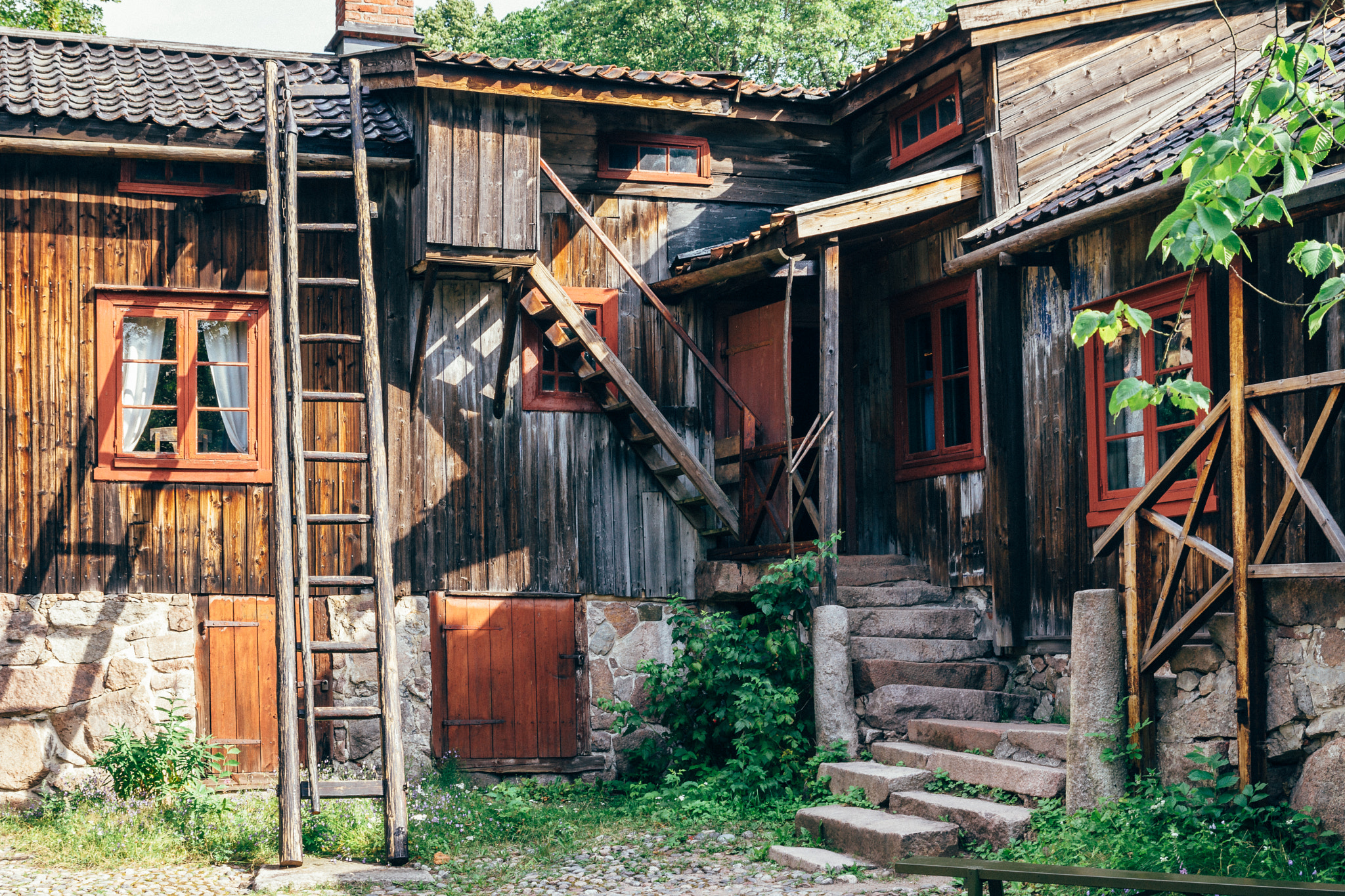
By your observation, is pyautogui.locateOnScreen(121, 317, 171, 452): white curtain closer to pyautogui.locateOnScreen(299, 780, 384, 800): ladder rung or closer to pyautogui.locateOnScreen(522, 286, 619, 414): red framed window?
pyautogui.locateOnScreen(522, 286, 619, 414): red framed window

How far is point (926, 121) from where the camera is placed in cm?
1103

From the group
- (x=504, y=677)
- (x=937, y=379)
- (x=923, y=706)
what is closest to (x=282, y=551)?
(x=504, y=677)

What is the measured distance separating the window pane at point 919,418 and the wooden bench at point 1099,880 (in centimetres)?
574

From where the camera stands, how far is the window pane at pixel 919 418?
10.9 meters

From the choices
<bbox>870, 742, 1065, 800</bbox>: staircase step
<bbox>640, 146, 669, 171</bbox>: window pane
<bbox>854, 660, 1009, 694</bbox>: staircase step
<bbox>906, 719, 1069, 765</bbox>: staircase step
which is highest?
<bbox>640, 146, 669, 171</bbox>: window pane

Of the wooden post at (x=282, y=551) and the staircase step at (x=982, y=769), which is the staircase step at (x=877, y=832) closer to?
the staircase step at (x=982, y=769)

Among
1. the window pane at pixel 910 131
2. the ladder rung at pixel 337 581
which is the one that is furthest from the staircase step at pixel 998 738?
the window pane at pixel 910 131

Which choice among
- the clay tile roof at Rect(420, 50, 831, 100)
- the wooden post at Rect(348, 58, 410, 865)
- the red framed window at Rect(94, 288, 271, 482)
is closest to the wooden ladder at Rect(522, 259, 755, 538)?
the clay tile roof at Rect(420, 50, 831, 100)

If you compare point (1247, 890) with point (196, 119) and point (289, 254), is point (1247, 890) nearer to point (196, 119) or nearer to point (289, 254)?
point (289, 254)

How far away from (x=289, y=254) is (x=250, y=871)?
3.96 meters

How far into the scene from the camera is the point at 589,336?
10492mm

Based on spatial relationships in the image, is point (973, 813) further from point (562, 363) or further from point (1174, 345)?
point (562, 363)

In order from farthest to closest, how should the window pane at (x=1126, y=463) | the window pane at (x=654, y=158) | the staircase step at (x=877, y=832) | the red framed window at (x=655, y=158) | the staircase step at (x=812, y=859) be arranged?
the window pane at (x=654, y=158), the red framed window at (x=655, y=158), the window pane at (x=1126, y=463), the staircase step at (x=812, y=859), the staircase step at (x=877, y=832)

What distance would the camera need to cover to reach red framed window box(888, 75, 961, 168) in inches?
415
